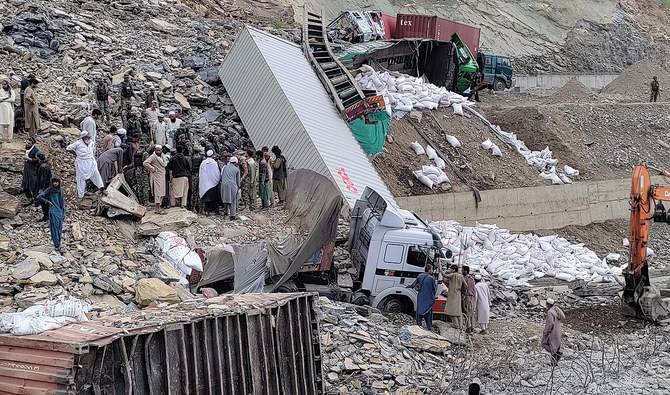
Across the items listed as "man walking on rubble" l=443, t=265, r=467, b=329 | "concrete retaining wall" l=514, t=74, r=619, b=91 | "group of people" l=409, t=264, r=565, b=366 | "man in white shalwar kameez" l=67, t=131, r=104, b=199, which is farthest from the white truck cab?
"concrete retaining wall" l=514, t=74, r=619, b=91

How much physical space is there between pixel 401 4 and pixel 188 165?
28.7m

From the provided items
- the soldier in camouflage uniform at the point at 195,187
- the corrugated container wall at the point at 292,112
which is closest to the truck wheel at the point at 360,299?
the corrugated container wall at the point at 292,112

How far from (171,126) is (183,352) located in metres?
9.82

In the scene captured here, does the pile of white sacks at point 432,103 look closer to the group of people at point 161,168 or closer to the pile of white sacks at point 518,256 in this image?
the pile of white sacks at point 518,256

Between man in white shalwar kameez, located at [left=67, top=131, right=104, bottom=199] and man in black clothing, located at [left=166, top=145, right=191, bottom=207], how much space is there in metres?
1.23

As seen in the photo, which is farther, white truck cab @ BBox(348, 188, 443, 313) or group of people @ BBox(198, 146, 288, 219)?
group of people @ BBox(198, 146, 288, 219)

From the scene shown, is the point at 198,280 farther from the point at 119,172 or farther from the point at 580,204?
the point at 580,204

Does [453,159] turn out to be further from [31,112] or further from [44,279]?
[44,279]

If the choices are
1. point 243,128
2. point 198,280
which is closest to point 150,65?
point 243,128

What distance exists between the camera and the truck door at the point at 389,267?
14.4m

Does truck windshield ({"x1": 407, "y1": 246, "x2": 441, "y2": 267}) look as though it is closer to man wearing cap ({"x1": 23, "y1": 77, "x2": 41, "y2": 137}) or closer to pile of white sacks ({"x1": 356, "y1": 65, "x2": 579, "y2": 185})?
man wearing cap ({"x1": 23, "y1": 77, "x2": 41, "y2": 137})

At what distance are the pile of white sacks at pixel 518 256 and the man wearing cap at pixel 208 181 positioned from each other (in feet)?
15.3

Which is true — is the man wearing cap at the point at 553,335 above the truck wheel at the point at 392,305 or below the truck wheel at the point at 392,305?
below

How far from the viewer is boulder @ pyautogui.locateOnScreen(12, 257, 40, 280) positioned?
40.0 ft
